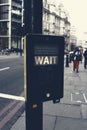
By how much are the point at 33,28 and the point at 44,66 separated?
1.42ft

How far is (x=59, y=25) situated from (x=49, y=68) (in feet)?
399

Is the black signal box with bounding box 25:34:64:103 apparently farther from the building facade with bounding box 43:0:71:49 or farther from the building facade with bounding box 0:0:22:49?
the building facade with bounding box 43:0:71:49

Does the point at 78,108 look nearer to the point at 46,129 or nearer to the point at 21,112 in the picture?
the point at 21,112

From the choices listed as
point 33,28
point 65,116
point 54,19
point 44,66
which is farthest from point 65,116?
point 54,19

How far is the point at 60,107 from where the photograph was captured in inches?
306

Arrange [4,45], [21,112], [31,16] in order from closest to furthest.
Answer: [31,16] → [21,112] → [4,45]

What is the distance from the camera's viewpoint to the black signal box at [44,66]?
307cm

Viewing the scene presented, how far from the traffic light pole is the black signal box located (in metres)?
0.13

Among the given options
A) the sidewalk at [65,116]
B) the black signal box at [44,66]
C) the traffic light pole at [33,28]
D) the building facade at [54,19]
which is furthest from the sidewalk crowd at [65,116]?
the building facade at [54,19]

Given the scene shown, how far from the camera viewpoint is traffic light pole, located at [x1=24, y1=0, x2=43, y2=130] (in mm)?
3119

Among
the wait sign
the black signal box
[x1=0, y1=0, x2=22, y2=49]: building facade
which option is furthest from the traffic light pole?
[x1=0, y1=0, x2=22, y2=49]: building facade

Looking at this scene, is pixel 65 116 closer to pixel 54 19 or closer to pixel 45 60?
pixel 45 60

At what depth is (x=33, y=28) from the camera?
10.5 ft

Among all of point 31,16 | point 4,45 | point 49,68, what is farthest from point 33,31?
point 4,45
